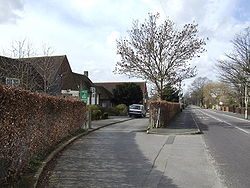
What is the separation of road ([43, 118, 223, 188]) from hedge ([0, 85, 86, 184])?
722mm

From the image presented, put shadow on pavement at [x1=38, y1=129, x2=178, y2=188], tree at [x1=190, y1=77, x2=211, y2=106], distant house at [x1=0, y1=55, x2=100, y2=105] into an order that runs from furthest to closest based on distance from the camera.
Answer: tree at [x1=190, y1=77, x2=211, y2=106]
distant house at [x1=0, y1=55, x2=100, y2=105]
shadow on pavement at [x1=38, y1=129, x2=178, y2=188]

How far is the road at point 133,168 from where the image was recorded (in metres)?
5.84

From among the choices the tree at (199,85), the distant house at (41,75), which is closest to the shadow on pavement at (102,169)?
the distant house at (41,75)

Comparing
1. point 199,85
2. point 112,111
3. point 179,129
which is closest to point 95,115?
point 179,129

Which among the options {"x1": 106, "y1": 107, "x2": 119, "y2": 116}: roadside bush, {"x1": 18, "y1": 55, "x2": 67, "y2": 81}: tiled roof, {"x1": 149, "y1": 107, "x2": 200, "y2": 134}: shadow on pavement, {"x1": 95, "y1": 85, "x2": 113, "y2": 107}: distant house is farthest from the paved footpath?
{"x1": 95, "y1": 85, "x2": 113, "y2": 107}: distant house

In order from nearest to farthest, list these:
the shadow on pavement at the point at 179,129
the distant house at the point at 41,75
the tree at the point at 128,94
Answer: the shadow on pavement at the point at 179,129 < the distant house at the point at 41,75 < the tree at the point at 128,94

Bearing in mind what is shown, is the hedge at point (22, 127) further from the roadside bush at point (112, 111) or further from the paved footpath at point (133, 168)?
the roadside bush at point (112, 111)

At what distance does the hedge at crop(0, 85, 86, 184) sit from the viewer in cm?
491

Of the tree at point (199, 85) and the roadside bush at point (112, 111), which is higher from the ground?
the tree at point (199, 85)

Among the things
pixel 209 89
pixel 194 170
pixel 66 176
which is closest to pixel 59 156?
pixel 66 176

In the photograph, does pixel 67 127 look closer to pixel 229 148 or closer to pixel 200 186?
pixel 229 148

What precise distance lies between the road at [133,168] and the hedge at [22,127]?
28.4 inches

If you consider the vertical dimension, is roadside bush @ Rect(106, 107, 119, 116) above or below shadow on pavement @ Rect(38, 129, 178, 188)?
above

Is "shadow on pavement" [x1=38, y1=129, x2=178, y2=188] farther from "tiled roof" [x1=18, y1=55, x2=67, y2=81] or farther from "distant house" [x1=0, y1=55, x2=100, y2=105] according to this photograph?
"tiled roof" [x1=18, y1=55, x2=67, y2=81]
